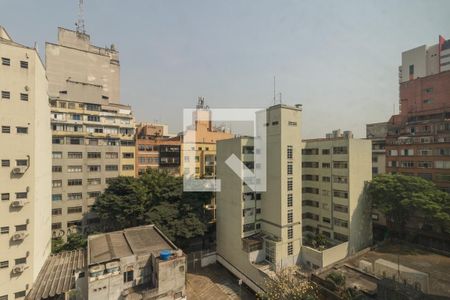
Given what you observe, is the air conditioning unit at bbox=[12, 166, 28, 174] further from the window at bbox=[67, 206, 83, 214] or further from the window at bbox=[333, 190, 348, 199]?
the window at bbox=[333, 190, 348, 199]

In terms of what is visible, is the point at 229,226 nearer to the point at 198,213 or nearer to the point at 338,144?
the point at 198,213

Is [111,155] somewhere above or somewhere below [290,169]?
above

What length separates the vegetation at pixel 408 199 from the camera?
2900 centimetres

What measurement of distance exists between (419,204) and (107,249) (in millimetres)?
39083

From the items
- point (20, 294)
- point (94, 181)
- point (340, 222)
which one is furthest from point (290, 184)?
point (94, 181)

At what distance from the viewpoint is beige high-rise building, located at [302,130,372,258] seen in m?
31.7

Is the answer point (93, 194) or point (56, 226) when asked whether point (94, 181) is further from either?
point (56, 226)

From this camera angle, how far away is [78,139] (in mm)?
39500

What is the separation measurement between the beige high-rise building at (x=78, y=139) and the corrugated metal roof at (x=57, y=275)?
399 inches

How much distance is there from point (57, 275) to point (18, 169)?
12278mm

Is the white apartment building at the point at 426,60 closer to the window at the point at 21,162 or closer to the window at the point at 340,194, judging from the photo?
the window at the point at 340,194

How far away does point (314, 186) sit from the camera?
36.2 m

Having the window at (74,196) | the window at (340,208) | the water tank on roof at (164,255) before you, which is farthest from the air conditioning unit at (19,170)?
the window at (340,208)

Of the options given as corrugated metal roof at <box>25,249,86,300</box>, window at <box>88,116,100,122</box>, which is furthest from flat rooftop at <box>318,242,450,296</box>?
window at <box>88,116,100,122</box>
